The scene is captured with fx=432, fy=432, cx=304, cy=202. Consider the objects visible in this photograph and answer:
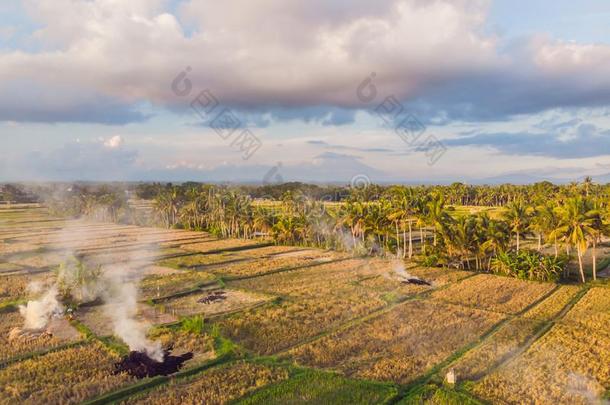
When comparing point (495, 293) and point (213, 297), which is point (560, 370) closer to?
point (495, 293)

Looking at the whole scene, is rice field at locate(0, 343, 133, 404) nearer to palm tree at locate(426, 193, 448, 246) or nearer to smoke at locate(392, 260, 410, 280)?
smoke at locate(392, 260, 410, 280)

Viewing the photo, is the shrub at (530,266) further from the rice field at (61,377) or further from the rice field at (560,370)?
the rice field at (61,377)

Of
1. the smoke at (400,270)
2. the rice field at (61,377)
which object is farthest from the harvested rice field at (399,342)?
the smoke at (400,270)

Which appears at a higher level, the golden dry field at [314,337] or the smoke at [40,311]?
the smoke at [40,311]

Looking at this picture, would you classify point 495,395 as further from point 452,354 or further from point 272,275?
point 272,275

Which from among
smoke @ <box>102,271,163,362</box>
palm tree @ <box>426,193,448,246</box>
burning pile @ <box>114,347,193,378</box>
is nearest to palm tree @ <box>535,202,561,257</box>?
palm tree @ <box>426,193,448,246</box>
